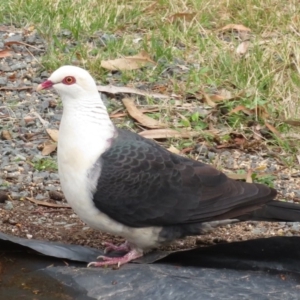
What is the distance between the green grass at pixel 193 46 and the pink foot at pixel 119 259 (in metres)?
1.80

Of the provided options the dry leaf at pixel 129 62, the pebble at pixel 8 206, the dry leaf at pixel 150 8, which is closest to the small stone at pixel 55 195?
the pebble at pixel 8 206

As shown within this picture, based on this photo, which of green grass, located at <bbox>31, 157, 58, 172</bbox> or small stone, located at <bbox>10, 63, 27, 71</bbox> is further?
small stone, located at <bbox>10, 63, 27, 71</bbox>

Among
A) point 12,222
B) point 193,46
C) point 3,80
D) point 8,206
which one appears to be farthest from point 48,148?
point 193,46

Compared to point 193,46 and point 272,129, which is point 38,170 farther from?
point 193,46

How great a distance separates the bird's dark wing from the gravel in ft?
1.54

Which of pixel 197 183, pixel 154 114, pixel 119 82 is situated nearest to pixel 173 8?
pixel 119 82

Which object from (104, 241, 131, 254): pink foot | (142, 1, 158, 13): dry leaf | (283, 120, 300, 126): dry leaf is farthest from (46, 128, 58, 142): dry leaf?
(142, 1, 158, 13): dry leaf

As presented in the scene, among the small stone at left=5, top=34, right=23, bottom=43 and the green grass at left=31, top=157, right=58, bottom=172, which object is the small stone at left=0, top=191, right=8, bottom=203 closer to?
the green grass at left=31, top=157, right=58, bottom=172

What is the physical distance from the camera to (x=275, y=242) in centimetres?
404

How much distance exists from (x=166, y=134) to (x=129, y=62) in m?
1.14

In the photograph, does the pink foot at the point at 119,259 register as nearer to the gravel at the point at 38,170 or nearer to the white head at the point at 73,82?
the gravel at the point at 38,170

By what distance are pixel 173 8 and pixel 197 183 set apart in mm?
3785

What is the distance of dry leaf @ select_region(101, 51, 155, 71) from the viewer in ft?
21.4

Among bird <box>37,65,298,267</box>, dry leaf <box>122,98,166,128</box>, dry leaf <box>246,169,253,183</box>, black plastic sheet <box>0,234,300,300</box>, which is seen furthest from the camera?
dry leaf <box>122,98,166,128</box>
